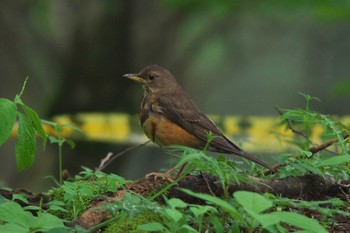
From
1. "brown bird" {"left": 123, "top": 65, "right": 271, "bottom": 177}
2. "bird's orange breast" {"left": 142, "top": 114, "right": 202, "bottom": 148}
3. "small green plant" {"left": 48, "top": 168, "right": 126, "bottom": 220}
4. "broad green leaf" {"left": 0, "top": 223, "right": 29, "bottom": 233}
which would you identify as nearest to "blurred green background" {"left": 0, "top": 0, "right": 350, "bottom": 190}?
"brown bird" {"left": 123, "top": 65, "right": 271, "bottom": 177}

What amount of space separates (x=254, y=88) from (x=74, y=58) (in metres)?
11.2

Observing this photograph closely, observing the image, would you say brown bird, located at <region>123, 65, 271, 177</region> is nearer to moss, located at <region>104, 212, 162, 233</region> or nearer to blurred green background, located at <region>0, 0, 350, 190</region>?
moss, located at <region>104, 212, 162, 233</region>

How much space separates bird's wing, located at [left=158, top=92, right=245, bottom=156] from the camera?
4613 millimetres

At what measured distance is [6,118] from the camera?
3.25m

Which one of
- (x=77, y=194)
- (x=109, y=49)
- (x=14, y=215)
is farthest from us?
(x=109, y=49)

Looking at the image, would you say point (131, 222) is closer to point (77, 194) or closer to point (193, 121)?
point (77, 194)

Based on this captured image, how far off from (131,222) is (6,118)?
58cm

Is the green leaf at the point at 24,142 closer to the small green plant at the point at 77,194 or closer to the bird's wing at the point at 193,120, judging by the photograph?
the small green plant at the point at 77,194

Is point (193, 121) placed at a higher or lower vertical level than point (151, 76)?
lower

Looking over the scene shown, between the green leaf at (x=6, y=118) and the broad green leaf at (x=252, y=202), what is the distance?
0.91 m

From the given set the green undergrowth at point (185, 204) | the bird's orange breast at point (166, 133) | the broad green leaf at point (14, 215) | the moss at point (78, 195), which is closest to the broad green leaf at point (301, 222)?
the green undergrowth at point (185, 204)

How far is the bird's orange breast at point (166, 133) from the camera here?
4816 millimetres

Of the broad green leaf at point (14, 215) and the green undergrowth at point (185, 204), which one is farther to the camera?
the broad green leaf at point (14, 215)

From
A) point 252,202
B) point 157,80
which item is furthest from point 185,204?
point 157,80
